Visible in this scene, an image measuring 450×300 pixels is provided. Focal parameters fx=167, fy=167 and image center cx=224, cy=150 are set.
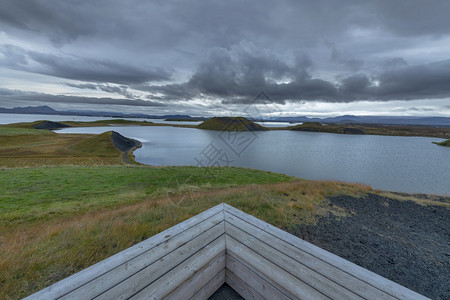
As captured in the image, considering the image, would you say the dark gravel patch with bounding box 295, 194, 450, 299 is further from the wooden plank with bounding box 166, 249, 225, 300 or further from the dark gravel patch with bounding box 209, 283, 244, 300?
the wooden plank with bounding box 166, 249, 225, 300

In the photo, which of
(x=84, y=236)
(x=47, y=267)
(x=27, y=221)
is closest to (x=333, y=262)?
(x=47, y=267)

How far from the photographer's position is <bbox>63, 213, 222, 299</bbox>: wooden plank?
161cm

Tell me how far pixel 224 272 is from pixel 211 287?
256 mm

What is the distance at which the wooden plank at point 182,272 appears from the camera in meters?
1.61

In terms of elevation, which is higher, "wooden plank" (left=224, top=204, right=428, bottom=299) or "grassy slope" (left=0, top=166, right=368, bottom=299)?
"wooden plank" (left=224, top=204, right=428, bottom=299)

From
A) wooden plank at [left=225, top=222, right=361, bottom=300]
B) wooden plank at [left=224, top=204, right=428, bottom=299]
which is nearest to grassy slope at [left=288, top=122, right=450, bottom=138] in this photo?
wooden plank at [left=224, top=204, right=428, bottom=299]

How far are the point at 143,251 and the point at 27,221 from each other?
765 centimetres

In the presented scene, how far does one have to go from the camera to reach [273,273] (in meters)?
1.90

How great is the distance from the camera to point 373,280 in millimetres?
1825

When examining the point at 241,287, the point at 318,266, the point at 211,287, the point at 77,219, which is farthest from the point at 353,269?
the point at 77,219

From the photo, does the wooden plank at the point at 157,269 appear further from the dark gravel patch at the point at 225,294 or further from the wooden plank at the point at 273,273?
the dark gravel patch at the point at 225,294

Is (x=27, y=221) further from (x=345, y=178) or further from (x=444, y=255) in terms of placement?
(x=345, y=178)

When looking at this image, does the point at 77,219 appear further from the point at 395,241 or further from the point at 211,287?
the point at 395,241

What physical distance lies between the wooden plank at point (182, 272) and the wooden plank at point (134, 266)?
0.55 ft
